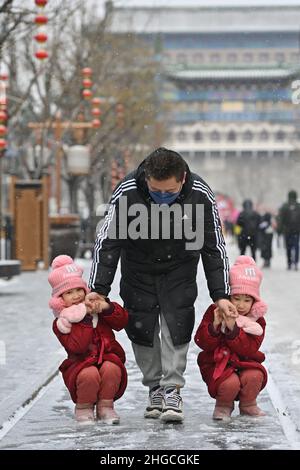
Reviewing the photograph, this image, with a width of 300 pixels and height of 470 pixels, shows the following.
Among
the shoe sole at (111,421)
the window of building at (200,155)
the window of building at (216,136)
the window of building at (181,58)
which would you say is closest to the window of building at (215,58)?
the window of building at (181,58)

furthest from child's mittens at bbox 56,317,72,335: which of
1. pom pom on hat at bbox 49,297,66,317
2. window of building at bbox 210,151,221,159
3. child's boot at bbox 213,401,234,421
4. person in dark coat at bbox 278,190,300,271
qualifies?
window of building at bbox 210,151,221,159

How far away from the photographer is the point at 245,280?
6531mm

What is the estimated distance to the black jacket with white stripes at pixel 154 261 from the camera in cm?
642

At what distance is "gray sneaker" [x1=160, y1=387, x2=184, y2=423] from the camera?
6.33 metres

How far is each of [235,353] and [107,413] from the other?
2.35 feet

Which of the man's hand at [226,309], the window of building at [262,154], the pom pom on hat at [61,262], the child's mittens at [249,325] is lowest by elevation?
the child's mittens at [249,325]

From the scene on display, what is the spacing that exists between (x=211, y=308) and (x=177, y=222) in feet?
1.57

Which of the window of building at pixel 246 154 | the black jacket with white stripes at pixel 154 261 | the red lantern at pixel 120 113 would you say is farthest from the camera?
the window of building at pixel 246 154

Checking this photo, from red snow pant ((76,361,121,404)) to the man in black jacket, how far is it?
269 mm

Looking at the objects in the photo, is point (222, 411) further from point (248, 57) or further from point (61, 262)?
point (248, 57)

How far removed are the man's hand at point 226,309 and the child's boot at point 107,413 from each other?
73 centimetres

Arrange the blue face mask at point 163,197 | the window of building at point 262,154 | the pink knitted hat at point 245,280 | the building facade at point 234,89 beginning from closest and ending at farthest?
the blue face mask at point 163,197
the pink knitted hat at point 245,280
the building facade at point 234,89
the window of building at point 262,154

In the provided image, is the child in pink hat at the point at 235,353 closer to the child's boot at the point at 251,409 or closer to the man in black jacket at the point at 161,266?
the child's boot at the point at 251,409

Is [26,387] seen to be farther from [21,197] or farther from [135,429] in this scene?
[21,197]
